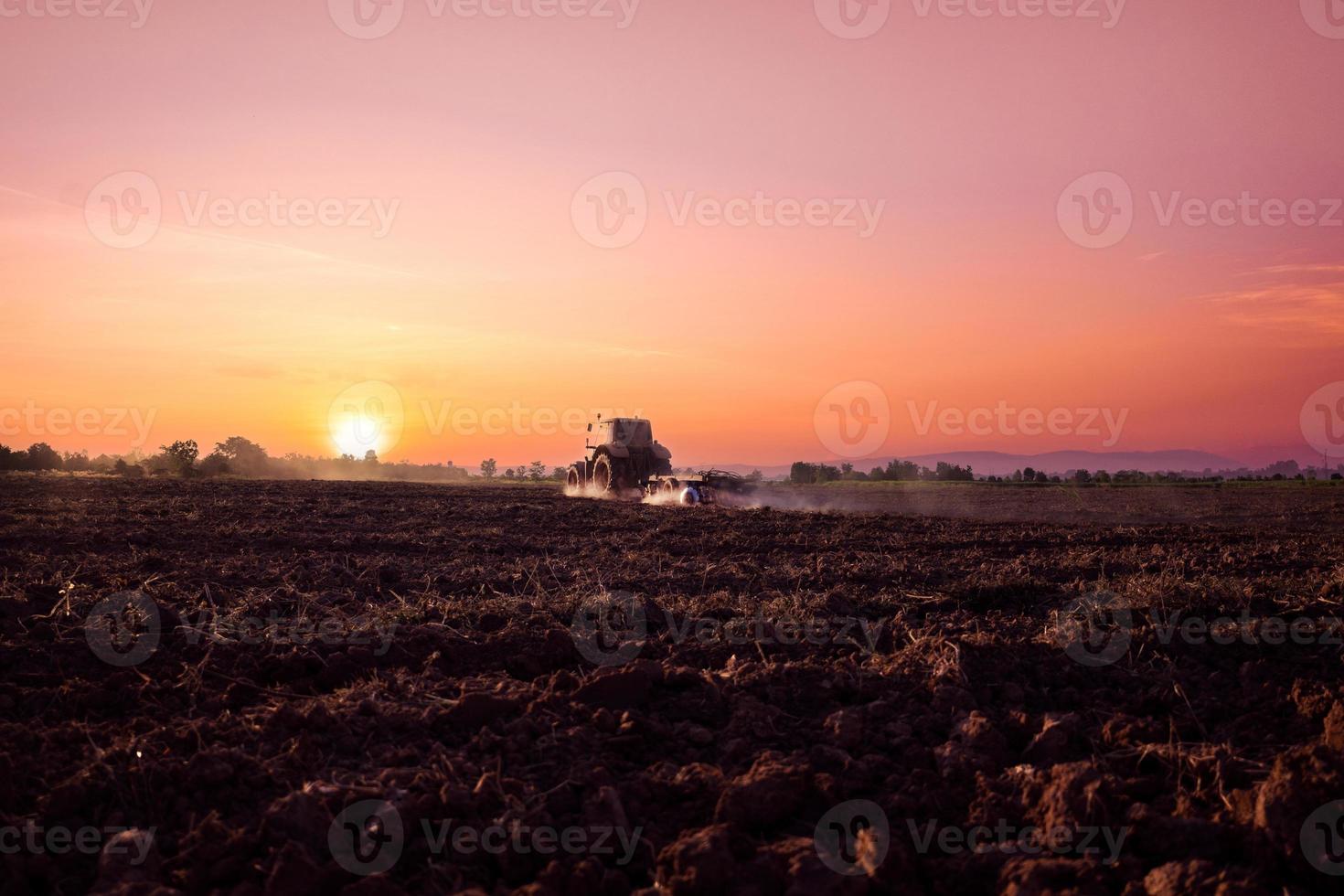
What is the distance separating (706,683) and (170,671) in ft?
10.1

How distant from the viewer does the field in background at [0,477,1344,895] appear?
10.5 feet

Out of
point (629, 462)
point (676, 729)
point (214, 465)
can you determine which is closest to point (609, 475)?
point (629, 462)

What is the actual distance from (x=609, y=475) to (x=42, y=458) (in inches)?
1465

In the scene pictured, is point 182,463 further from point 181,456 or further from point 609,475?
point 609,475

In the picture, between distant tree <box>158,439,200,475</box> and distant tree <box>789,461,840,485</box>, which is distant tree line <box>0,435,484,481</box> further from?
distant tree <box>789,461,840,485</box>

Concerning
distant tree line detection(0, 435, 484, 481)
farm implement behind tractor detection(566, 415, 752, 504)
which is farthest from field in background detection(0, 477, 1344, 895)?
distant tree line detection(0, 435, 484, 481)

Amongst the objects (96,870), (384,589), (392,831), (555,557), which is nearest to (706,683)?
(392,831)

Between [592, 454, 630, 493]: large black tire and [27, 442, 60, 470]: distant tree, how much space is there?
3507cm

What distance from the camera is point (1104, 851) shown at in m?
3.27

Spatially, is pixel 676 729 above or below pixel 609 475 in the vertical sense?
below

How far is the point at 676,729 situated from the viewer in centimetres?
430

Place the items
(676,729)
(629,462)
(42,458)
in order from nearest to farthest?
(676,729), (629,462), (42,458)

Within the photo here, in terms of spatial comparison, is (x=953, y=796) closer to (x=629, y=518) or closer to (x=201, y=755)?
(x=201, y=755)

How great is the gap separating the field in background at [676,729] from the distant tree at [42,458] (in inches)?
1825
